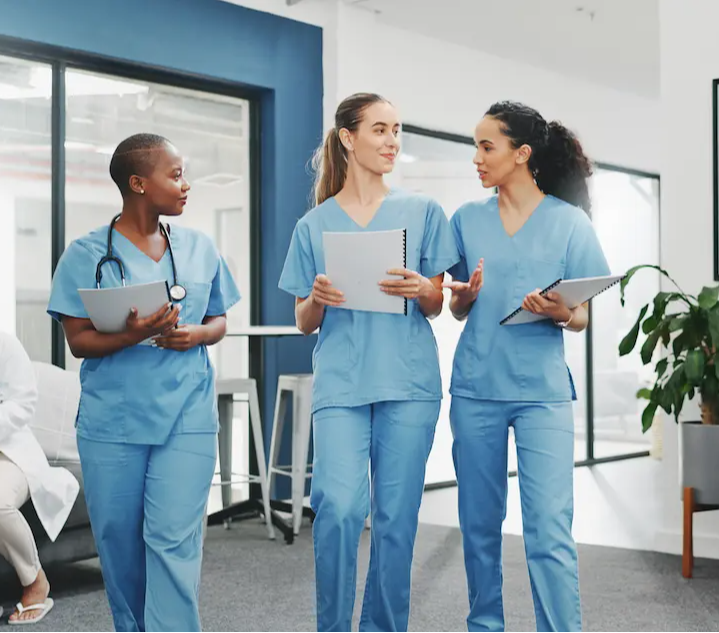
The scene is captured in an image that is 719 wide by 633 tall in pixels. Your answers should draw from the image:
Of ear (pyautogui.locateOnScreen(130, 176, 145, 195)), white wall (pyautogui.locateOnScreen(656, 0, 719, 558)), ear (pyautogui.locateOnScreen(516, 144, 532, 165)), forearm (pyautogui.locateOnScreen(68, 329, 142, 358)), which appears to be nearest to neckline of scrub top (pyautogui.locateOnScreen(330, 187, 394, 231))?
ear (pyautogui.locateOnScreen(516, 144, 532, 165))

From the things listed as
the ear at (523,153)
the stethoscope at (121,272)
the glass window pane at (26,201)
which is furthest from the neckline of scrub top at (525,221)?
the glass window pane at (26,201)

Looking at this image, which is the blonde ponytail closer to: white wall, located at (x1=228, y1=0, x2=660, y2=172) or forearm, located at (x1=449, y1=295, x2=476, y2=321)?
forearm, located at (x1=449, y1=295, x2=476, y2=321)

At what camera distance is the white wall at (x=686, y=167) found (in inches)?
153

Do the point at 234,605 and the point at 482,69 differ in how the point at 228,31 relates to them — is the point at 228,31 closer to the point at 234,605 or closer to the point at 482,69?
the point at 482,69

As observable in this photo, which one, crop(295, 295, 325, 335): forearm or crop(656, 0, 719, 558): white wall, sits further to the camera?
crop(656, 0, 719, 558): white wall

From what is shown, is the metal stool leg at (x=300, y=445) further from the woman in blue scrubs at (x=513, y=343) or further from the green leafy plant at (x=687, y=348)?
the woman in blue scrubs at (x=513, y=343)

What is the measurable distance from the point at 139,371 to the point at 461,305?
2.66 ft

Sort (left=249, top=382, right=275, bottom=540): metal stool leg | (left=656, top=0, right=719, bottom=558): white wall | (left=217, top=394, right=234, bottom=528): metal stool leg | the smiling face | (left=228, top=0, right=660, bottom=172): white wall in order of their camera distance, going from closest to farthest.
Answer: the smiling face
(left=656, top=0, right=719, bottom=558): white wall
(left=249, top=382, right=275, bottom=540): metal stool leg
(left=217, top=394, right=234, bottom=528): metal stool leg
(left=228, top=0, right=660, bottom=172): white wall

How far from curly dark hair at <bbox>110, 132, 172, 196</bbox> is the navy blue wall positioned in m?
2.25

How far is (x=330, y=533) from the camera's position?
221cm

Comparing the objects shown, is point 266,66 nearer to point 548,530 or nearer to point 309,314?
point 309,314

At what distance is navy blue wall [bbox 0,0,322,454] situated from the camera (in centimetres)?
438

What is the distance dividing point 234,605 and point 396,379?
133cm

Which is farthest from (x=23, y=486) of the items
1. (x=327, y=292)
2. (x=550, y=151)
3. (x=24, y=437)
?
(x=550, y=151)
